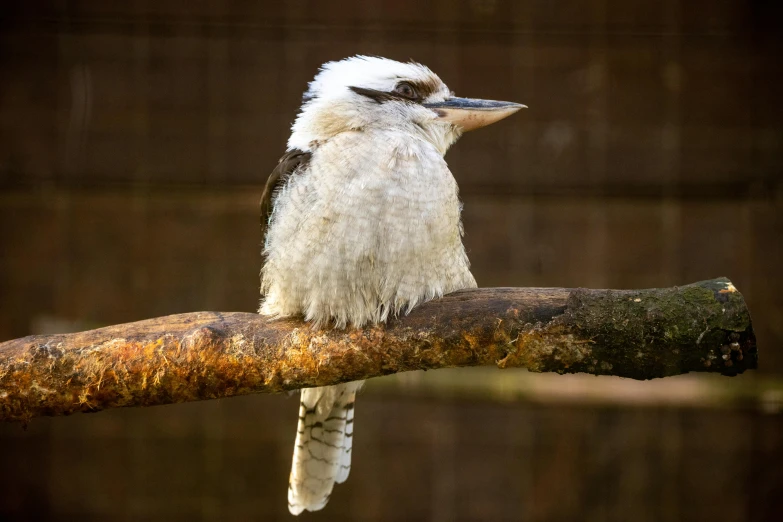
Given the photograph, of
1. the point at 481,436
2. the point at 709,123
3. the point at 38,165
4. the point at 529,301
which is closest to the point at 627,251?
the point at 709,123

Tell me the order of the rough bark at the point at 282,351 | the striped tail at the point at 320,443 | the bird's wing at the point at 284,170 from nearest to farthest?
1. the rough bark at the point at 282,351
2. the bird's wing at the point at 284,170
3. the striped tail at the point at 320,443

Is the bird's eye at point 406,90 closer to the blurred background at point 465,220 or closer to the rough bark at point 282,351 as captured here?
the rough bark at point 282,351

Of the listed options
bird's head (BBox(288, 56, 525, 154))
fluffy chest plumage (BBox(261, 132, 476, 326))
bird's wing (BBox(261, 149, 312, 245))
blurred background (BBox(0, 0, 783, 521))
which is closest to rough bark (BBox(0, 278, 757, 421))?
fluffy chest plumage (BBox(261, 132, 476, 326))

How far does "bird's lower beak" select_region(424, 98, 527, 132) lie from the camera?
1.63 meters

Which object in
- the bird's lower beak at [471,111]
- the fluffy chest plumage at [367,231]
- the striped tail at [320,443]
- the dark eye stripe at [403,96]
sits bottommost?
the striped tail at [320,443]

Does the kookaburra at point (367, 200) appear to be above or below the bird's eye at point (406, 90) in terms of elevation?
below

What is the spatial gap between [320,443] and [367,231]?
76 cm

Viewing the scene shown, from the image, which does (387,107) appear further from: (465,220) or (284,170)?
(465,220)

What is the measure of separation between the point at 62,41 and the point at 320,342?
2200 mm

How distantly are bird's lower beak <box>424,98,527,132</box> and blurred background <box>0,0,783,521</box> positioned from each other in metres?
1.19

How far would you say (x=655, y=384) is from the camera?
2770 mm

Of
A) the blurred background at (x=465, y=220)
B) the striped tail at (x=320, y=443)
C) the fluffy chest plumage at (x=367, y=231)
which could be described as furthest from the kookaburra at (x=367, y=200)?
the blurred background at (x=465, y=220)

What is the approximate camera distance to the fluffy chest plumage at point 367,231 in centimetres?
142

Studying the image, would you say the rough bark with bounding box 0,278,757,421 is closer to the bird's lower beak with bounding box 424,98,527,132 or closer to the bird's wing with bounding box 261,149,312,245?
the bird's wing with bounding box 261,149,312,245
